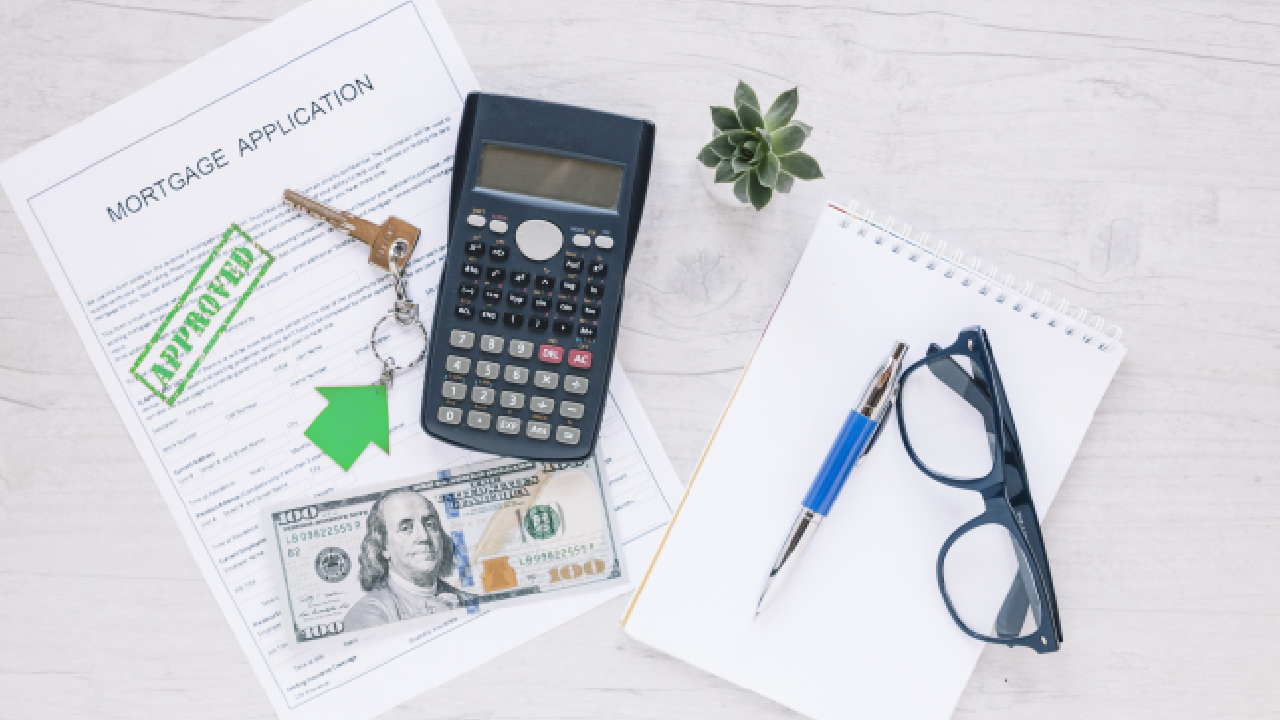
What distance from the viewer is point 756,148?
0.55 meters

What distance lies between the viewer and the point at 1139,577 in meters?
0.65

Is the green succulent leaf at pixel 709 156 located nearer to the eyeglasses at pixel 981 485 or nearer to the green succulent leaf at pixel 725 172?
the green succulent leaf at pixel 725 172

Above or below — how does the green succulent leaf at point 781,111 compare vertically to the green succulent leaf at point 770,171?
above

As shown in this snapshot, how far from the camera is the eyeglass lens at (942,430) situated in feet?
2.06

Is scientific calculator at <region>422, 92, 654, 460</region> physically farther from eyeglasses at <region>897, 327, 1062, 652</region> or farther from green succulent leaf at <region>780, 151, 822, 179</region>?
eyeglasses at <region>897, 327, 1062, 652</region>

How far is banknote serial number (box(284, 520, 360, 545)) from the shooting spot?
63 centimetres

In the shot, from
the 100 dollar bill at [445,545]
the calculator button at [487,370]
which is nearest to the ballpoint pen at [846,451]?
the 100 dollar bill at [445,545]

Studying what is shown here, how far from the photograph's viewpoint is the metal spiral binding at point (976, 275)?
0.62 meters

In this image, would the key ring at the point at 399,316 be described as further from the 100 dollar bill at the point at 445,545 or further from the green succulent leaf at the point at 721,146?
the green succulent leaf at the point at 721,146

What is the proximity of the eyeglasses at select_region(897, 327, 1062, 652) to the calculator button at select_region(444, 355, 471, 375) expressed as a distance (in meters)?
0.29

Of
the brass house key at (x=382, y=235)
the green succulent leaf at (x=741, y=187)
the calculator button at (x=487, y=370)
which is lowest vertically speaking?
the calculator button at (x=487, y=370)

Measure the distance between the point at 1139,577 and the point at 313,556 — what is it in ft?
1.90

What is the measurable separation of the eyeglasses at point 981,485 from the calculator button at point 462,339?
0.29m

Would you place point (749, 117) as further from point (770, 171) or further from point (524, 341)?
point (524, 341)
